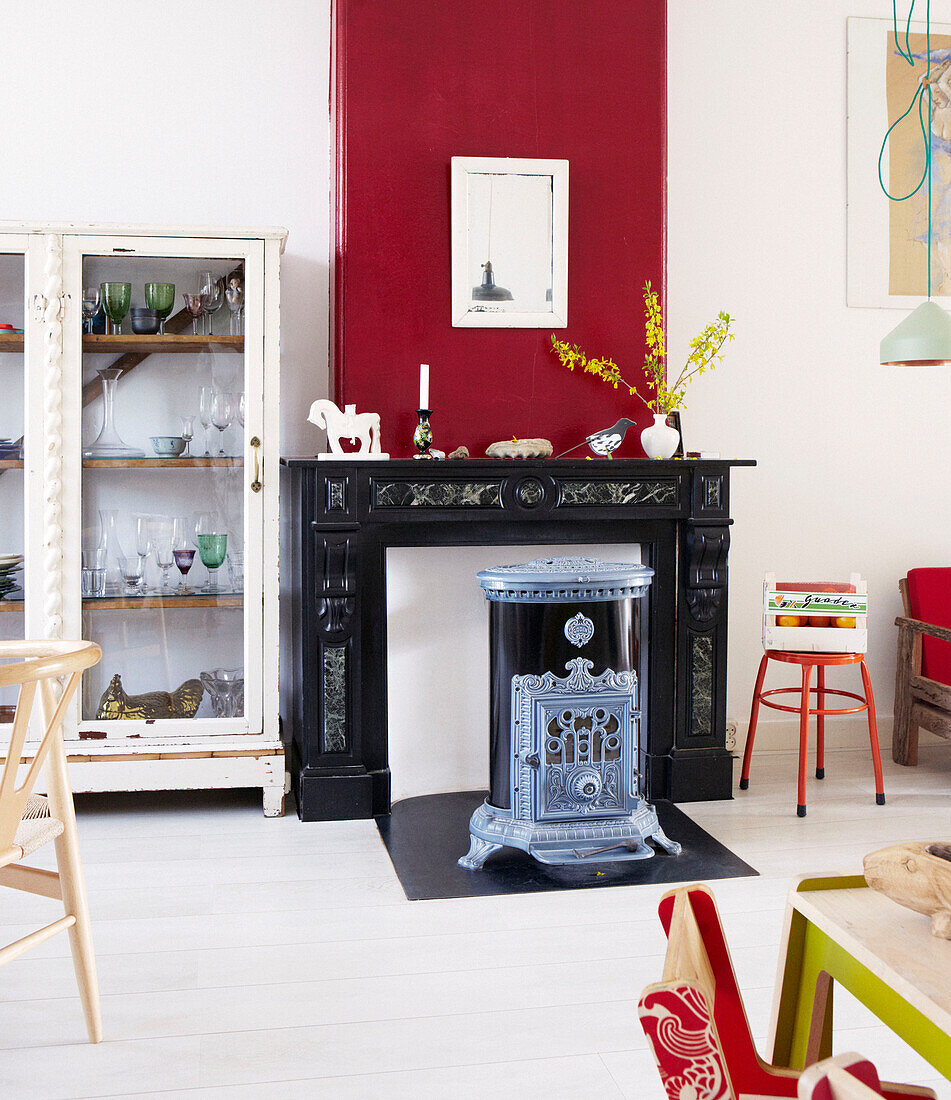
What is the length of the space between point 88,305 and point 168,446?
1.65 ft

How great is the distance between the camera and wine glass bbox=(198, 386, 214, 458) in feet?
11.7

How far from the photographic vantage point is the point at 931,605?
13.7ft

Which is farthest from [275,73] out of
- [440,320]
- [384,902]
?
[384,902]

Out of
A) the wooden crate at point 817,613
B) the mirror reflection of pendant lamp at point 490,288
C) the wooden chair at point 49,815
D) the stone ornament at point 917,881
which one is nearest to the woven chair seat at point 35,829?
the wooden chair at point 49,815

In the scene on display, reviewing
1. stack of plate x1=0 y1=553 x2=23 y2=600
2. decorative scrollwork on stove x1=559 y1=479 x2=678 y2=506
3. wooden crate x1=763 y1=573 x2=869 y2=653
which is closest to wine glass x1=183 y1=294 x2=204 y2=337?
stack of plate x1=0 y1=553 x2=23 y2=600

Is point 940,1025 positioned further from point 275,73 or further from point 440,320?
point 275,73

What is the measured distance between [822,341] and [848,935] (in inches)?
132

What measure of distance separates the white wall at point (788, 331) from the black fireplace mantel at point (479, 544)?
0.61 m

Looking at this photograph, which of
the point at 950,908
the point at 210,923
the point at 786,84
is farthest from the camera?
the point at 786,84

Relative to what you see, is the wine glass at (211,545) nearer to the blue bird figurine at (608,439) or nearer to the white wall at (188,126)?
the white wall at (188,126)

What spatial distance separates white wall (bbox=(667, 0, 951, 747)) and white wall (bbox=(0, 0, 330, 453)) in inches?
53.0

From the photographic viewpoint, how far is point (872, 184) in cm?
422

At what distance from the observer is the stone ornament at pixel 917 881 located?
4.08ft

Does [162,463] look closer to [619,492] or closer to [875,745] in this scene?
[619,492]
